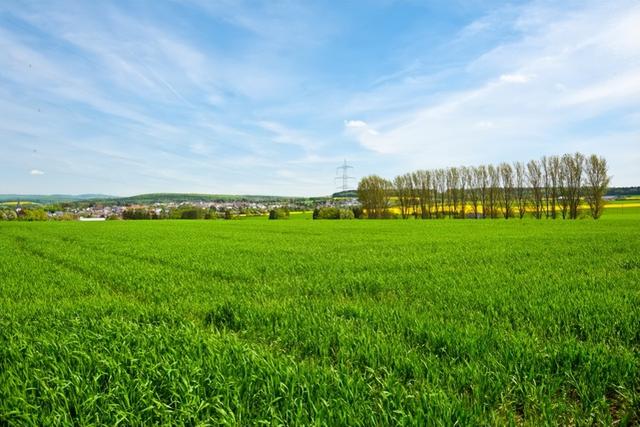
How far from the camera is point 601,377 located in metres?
3.78

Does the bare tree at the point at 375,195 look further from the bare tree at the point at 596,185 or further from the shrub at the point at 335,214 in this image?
the bare tree at the point at 596,185

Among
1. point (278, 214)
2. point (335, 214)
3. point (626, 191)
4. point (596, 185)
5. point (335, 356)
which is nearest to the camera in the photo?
point (335, 356)

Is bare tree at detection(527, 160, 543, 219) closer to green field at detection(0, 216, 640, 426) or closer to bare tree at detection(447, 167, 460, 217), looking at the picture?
bare tree at detection(447, 167, 460, 217)

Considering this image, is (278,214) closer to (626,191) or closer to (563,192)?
(563,192)

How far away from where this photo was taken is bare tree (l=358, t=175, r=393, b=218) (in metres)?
107

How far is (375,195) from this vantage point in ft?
351

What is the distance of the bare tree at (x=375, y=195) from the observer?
10681cm

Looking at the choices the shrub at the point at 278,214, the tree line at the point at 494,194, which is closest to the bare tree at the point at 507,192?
the tree line at the point at 494,194

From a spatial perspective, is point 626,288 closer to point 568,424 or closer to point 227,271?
point 568,424

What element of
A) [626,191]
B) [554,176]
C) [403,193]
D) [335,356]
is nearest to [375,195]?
[403,193]

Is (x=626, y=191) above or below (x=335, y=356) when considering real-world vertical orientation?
above

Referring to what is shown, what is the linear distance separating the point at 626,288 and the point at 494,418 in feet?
26.1

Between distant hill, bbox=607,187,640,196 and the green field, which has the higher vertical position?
distant hill, bbox=607,187,640,196

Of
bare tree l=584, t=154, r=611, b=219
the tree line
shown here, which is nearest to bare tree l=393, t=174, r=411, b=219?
the tree line
